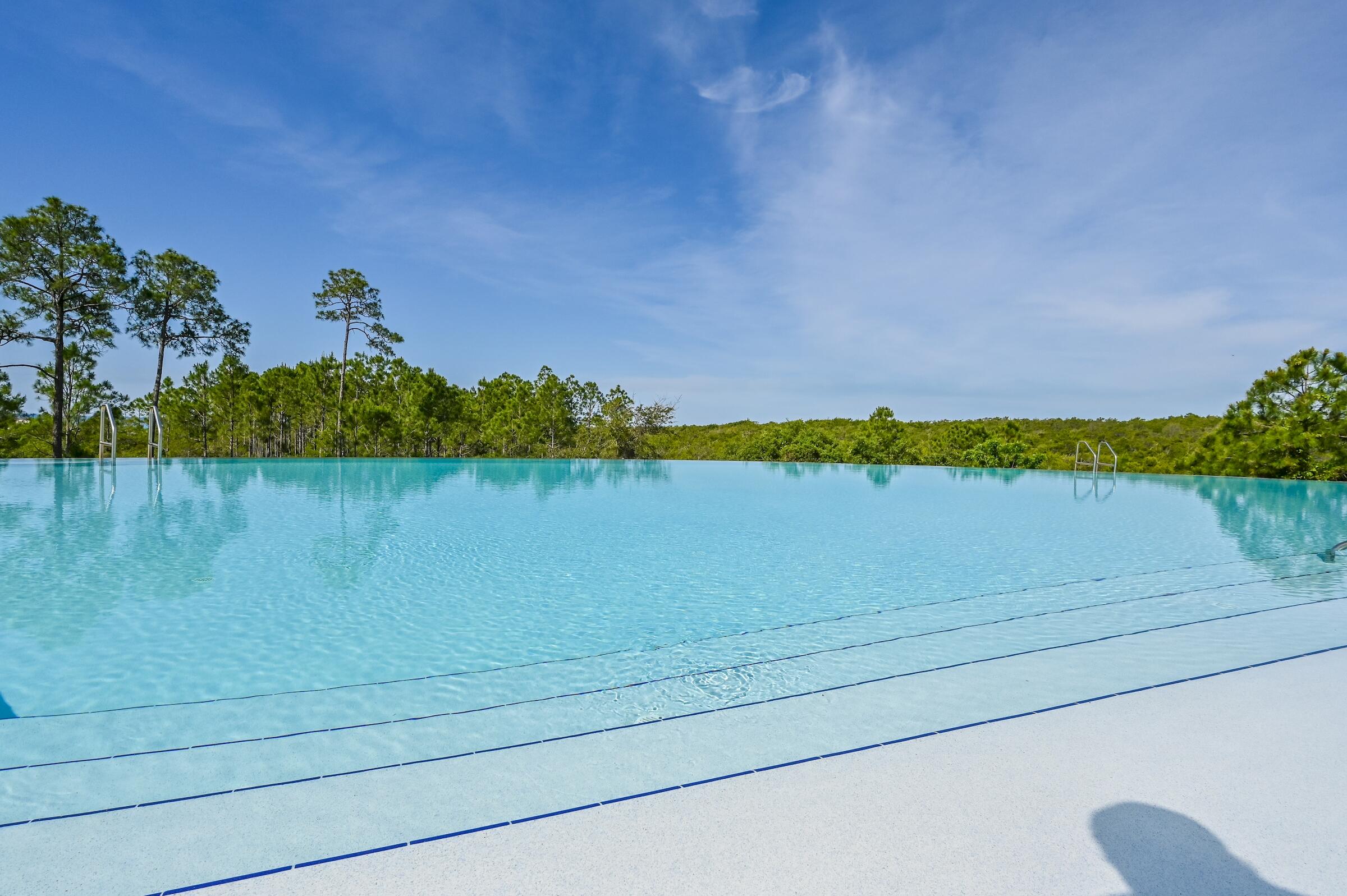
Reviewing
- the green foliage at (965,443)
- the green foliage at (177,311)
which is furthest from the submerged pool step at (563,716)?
the green foliage at (177,311)

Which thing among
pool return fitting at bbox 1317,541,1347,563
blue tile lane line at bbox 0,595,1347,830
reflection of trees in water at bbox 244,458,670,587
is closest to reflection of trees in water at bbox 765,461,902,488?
reflection of trees in water at bbox 244,458,670,587

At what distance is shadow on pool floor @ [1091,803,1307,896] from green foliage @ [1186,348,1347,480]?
1630cm

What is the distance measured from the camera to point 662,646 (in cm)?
320

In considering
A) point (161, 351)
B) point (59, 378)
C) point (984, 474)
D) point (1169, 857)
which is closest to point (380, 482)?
point (59, 378)

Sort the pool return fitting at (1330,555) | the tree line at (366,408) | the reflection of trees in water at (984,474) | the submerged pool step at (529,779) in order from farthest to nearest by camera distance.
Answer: the reflection of trees in water at (984,474) < the tree line at (366,408) < the pool return fitting at (1330,555) < the submerged pool step at (529,779)

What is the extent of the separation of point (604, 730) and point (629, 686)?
467 millimetres

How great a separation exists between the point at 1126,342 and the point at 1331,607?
59.4ft

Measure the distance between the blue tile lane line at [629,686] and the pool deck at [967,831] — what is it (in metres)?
0.83

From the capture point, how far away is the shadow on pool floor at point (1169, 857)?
1.17 metres

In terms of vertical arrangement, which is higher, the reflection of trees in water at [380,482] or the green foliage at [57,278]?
the green foliage at [57,278]

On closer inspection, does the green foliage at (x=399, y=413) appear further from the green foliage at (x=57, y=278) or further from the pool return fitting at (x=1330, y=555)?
the pool return fitting at (x=1330, y=555)

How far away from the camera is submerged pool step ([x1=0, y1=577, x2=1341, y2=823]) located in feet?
5.39

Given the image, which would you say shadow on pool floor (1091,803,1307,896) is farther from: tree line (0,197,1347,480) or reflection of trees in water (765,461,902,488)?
tree line (0,197,1347,480)

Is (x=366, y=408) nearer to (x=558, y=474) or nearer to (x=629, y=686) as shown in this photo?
(x=558, y=474)
